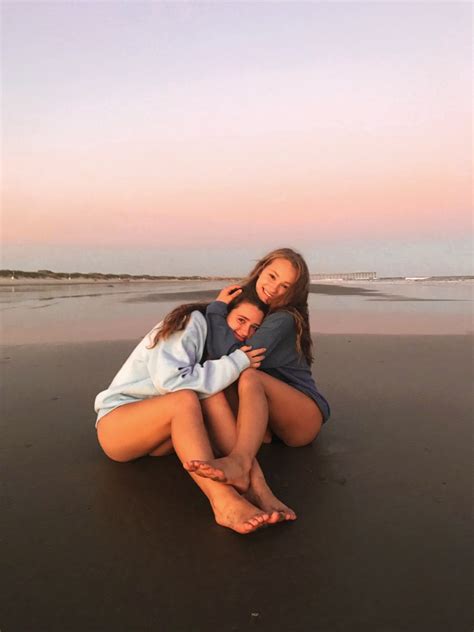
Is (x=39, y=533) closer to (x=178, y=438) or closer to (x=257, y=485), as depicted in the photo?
(x=178, y=438)

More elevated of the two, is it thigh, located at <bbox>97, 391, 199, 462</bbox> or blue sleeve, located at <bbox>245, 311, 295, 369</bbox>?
blue sleeve, located at <bbox>245, 311, 295, 369</bbox>

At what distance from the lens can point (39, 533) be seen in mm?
2016

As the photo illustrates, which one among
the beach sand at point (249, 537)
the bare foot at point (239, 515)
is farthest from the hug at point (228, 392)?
the beach sand at point (249, 537)

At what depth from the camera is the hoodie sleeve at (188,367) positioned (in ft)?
7.98

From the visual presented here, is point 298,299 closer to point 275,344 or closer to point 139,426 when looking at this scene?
point 275,344

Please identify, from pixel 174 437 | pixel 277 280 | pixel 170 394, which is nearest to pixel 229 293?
pixel 277 280

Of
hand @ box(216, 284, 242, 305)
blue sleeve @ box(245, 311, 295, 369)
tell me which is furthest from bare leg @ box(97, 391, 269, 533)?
hand @ box(216, 284, 242, 305)

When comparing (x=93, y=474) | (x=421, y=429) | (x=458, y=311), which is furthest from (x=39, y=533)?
(x=458, y=311)

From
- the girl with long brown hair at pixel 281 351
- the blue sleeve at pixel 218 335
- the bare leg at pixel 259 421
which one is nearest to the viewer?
the bare leg at pixel 259 421

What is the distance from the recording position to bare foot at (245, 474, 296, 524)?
2035 mm

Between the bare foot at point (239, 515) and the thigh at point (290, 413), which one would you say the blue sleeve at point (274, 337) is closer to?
the thigh at point (290, 413)

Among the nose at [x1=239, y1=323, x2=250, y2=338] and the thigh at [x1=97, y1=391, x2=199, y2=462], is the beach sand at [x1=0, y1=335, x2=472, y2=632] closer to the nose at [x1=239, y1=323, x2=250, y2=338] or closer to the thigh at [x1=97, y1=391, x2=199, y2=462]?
the thigh at [x1=97, y1=391, x2=199, y2=462]

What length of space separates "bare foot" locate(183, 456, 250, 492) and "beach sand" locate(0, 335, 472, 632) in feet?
0.63

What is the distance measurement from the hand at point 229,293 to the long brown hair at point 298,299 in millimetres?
78
